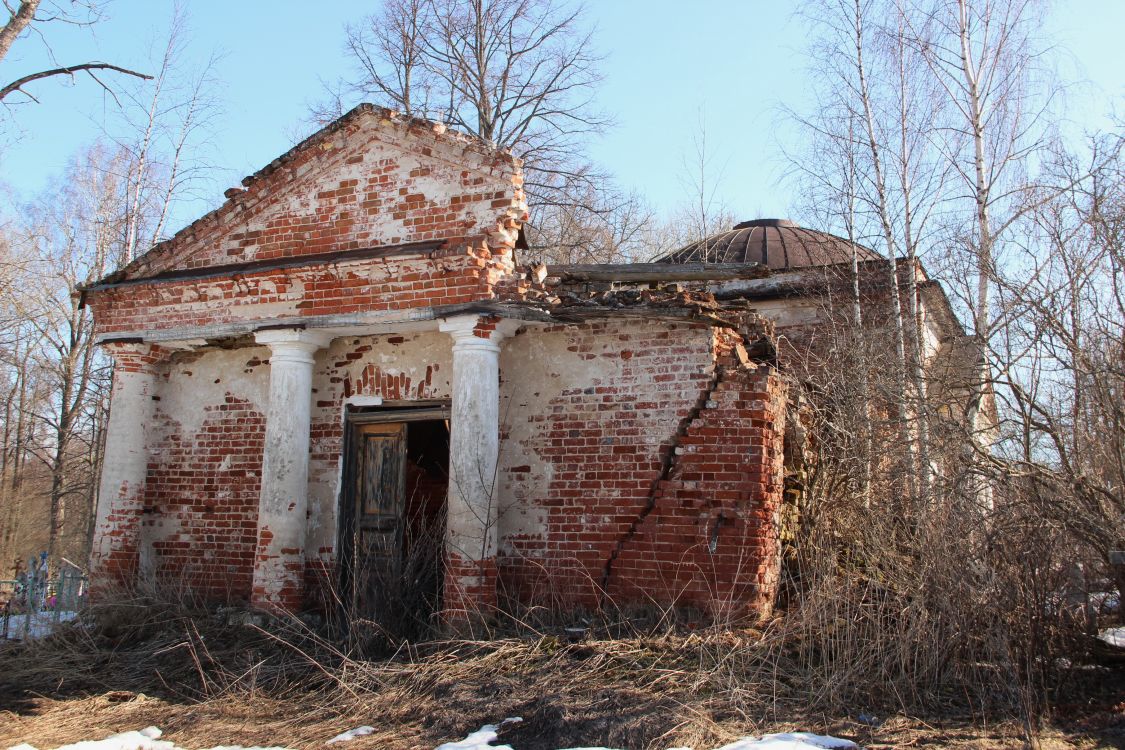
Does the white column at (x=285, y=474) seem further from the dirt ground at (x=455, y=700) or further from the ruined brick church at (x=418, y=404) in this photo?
the dirt ground at (x=455, y=700)

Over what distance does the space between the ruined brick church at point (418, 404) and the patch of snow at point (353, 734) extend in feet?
5.49

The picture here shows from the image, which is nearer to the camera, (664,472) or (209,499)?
(664,472)

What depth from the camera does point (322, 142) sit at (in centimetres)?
802

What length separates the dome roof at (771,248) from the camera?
14.1m

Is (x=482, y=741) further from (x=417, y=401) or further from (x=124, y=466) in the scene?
(x=124, y=466)

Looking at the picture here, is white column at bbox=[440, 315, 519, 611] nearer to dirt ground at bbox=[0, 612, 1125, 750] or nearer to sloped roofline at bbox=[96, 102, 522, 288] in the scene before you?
dirt ground at bbox=[0, 612, 1125, 750]

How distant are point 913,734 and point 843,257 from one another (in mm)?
10293

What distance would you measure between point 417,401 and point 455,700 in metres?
3.15

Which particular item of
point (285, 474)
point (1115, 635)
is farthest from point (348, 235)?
point (1115, 635)

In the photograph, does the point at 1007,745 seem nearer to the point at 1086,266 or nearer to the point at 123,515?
the point at 1086,266

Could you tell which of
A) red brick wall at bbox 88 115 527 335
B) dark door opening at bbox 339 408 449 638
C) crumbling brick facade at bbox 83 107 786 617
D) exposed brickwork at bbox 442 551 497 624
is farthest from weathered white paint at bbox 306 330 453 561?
exposed brickwork at bbox 442 551 497 624

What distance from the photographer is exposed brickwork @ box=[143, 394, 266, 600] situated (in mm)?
8258

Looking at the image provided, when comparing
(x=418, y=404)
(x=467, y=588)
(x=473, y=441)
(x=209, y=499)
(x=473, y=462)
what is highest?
(x=418, y=404)

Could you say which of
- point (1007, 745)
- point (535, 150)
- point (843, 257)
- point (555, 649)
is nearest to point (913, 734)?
point (1007, 745)
